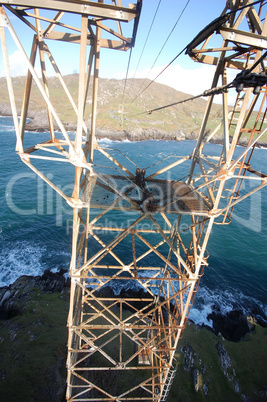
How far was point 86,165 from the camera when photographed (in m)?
6.19

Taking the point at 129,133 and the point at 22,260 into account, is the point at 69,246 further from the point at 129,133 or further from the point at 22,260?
the point at 129,133

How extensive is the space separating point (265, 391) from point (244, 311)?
620 cm

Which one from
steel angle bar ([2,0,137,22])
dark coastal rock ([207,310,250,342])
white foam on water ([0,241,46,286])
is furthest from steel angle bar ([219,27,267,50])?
white foam on water ([0,241,46,286])

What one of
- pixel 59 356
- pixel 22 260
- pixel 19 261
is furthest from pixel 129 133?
pixel 59 356

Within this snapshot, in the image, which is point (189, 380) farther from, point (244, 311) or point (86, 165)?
point (86, 165)

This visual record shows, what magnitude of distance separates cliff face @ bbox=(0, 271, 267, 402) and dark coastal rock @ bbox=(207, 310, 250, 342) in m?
0.27

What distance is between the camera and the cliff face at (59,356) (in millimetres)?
11938

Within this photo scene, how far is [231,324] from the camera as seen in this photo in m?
17.8

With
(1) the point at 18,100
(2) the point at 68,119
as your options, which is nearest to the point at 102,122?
(2) the point at 68,119

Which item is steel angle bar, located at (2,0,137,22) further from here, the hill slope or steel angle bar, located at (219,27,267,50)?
the hill slope

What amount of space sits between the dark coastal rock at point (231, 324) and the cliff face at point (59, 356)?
266mm

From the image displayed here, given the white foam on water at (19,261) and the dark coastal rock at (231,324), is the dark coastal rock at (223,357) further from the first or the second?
the white foam on water at (19,261)

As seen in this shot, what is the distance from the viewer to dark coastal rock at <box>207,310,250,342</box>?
17145 mm

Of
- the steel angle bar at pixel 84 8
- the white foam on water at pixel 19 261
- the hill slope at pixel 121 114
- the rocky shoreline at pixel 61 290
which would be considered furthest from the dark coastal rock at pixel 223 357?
the hill slope at pixel 121 114
